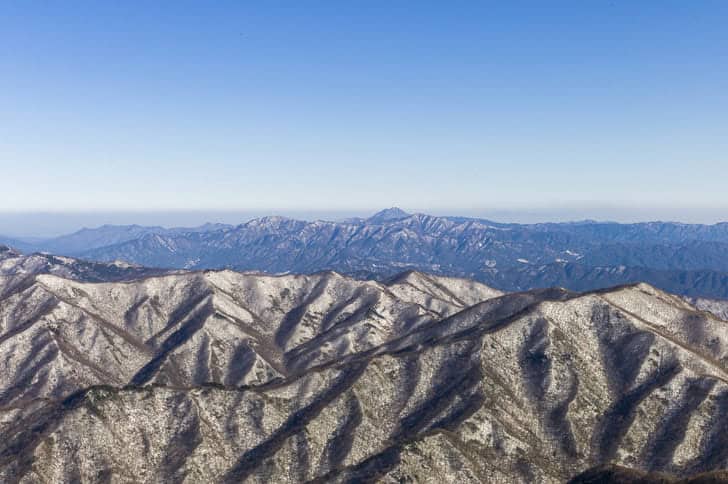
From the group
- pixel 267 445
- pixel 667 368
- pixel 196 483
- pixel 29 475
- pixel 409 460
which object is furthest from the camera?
pixel 667 368

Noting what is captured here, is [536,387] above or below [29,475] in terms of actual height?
above

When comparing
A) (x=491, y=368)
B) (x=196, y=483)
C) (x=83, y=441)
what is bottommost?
(x=196, y=483)

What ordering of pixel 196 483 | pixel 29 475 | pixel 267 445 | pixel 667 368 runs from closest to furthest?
pixel 29 475 < pixel 196 483 < pixel 267 445 < pixel 667 368

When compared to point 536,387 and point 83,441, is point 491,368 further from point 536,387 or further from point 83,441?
point 83,441

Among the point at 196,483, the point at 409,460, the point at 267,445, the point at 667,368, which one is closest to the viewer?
the point at 409,460

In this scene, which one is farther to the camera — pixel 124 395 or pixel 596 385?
pixel 596 385

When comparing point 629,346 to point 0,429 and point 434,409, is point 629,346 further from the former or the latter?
point 0,429

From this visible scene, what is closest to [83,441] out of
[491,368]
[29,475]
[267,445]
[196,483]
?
[29,475]

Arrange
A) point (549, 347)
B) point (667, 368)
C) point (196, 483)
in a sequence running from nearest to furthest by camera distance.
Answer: point (196, 483) → point (667, 368) → point (549, 347)

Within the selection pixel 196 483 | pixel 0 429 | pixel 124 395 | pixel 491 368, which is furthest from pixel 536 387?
pixel 0 429
